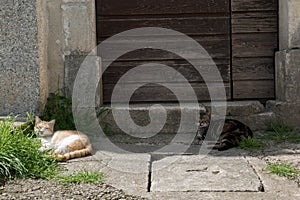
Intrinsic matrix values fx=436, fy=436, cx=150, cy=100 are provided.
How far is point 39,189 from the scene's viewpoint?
9.81 ft

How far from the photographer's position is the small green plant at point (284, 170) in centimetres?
323

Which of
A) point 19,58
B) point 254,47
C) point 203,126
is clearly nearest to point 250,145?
point 203,126

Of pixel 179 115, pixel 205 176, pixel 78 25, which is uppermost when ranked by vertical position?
pixel 78 25

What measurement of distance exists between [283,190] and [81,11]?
2965mm

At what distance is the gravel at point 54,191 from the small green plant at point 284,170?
45.4 inches

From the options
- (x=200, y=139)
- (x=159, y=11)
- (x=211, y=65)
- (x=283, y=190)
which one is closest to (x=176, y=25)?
(x=159, y=11)

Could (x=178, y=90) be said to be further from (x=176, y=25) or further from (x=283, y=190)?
(x=283, y=190)

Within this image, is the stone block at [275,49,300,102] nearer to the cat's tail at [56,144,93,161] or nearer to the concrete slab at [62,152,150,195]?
the concrete slab at [62,152,150,195]

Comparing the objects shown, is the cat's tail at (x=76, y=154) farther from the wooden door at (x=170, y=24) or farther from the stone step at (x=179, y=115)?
the wooden door at (x=170, y=24)

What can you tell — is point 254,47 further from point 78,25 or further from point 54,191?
point 54,191

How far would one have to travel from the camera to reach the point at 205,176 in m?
Result: 3.24

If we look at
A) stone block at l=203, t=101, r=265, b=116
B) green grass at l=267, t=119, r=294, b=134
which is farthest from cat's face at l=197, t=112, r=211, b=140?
green grass at l=267, t=119, r=294, b=134

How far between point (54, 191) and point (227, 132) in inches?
83.1

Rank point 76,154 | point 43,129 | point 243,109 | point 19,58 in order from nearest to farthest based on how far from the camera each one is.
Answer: point 76,154 → point 43,129 → point 19,58 → point 243,109
